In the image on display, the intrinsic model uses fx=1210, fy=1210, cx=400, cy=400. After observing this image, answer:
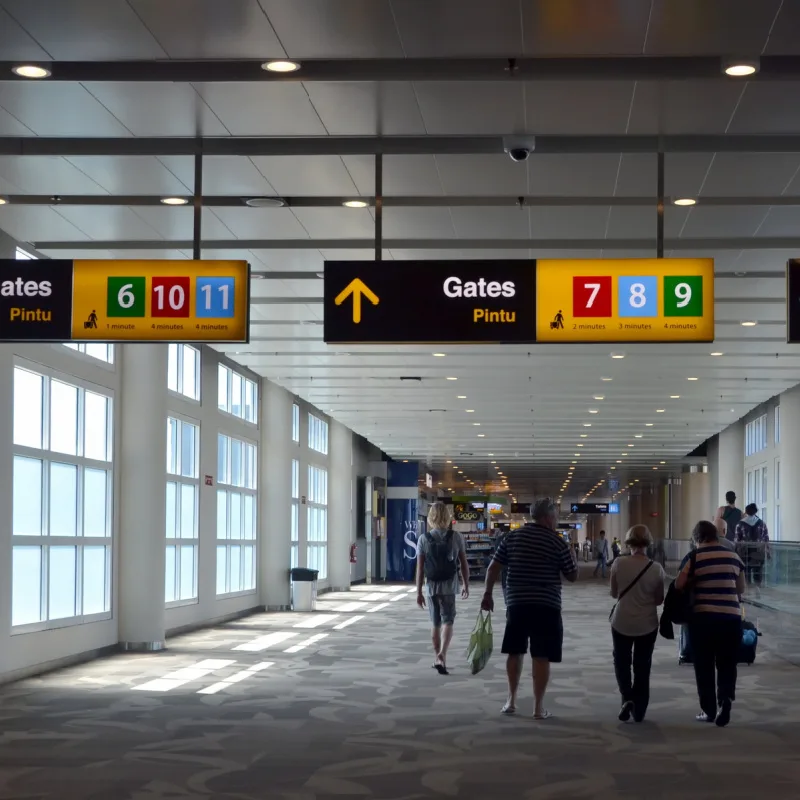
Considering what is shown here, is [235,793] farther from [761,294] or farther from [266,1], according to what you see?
[761,294]

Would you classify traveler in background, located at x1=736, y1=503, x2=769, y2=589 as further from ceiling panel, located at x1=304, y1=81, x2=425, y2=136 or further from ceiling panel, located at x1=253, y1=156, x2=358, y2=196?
ceiling panel, located at x1=304, y1=81, x2=425, y2=136

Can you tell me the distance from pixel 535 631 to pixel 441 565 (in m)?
2.92

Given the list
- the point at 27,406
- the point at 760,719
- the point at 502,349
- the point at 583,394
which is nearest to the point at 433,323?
the point at 760,719

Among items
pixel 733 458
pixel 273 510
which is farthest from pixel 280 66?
pixel 733 458

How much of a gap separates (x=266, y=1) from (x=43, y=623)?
28.8 feet

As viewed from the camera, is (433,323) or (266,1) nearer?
(266,1)

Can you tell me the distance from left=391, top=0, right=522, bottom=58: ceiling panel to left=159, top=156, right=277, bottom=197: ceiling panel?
8.42 feet

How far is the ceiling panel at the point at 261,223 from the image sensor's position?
35.3ft

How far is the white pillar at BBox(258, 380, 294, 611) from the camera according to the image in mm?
23484

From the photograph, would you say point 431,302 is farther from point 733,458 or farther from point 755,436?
point 733,458

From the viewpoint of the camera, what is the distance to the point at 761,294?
46.5 ft

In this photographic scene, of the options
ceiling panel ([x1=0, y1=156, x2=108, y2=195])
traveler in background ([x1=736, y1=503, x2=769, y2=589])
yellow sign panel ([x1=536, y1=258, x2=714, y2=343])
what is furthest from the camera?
traveler in background ([x1=736, y1=503, x2=769, y2=589])

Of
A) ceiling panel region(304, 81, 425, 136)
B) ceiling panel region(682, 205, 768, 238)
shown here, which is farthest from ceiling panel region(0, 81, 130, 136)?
ceiling panel region(682, 205, 768, 238)

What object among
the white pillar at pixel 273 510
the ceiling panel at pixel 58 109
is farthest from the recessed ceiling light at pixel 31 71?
the white pillar at pixel 273 510
